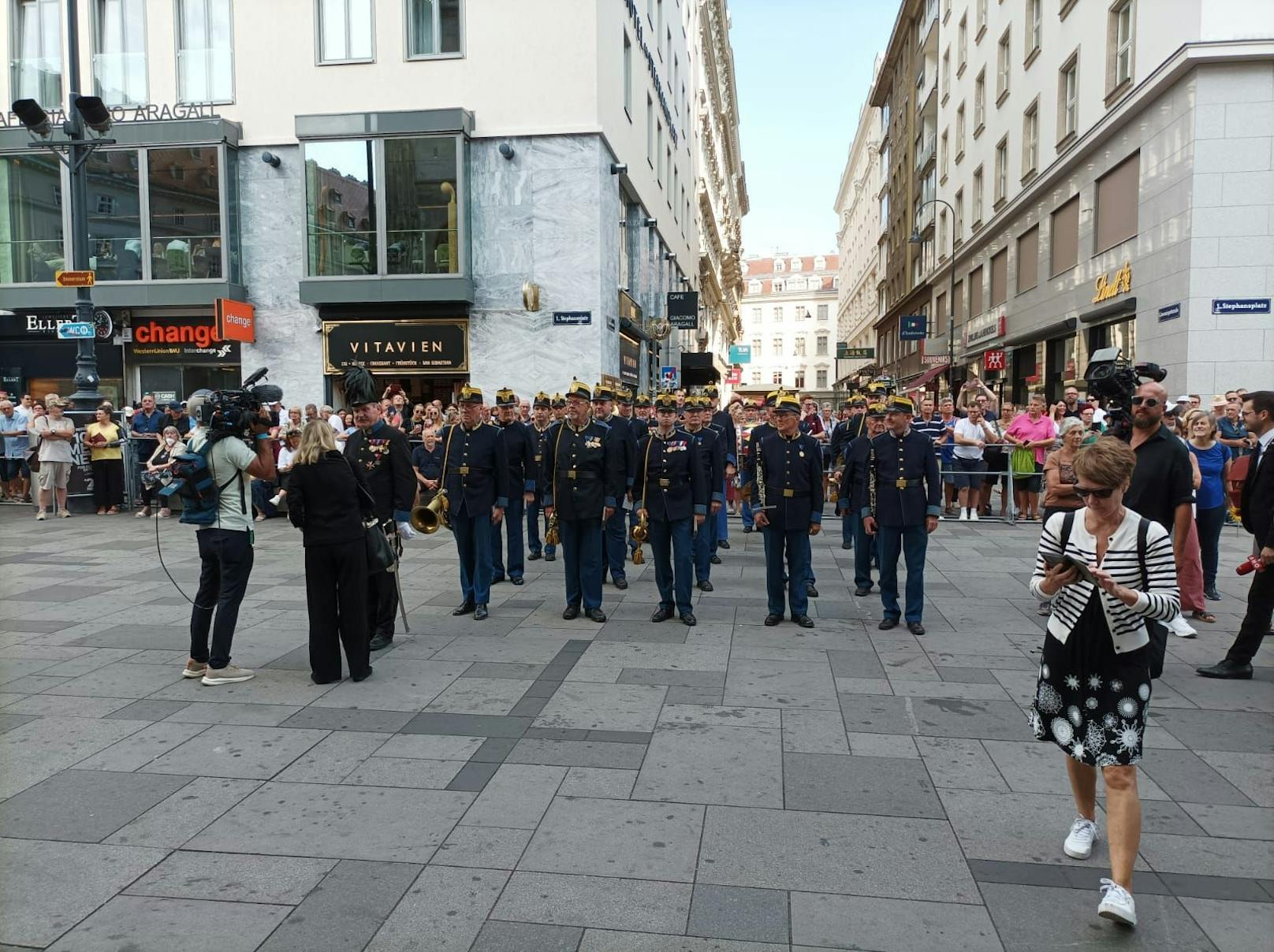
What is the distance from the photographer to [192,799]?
423 centimetres

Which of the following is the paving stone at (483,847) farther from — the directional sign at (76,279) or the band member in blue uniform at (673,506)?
the directional sign at (76,279)

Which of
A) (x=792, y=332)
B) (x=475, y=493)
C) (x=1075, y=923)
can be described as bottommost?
(x=1075, y=923)

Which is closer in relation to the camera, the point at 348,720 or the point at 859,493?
the point at 348,720

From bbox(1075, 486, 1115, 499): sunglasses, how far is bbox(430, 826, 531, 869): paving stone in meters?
2.66

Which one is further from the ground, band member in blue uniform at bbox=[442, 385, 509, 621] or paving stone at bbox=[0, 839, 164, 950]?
band member in blue uniform at bbox=[442, 385, 509, 621]

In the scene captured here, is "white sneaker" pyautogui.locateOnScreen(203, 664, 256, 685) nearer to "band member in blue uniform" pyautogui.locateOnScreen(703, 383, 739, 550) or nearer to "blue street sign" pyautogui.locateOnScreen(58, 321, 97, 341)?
"band member in blue uniform" pyautogui.locateOnScreen(703, 383, 739, 550)

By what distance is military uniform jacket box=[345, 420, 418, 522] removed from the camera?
23.6 ft

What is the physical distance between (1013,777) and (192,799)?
4012 mm

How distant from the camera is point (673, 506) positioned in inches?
321

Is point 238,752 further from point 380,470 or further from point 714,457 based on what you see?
point 714,457

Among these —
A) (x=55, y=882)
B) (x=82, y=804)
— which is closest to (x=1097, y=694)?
(x=55, y=882)

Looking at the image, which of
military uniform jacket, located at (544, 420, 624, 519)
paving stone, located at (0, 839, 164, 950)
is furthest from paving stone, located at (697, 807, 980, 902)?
military uniform jacket, located at (544, 420, 624, 519)

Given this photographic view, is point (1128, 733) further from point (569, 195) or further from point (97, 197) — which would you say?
point (97, 197)

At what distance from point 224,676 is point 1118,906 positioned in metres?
5.42
